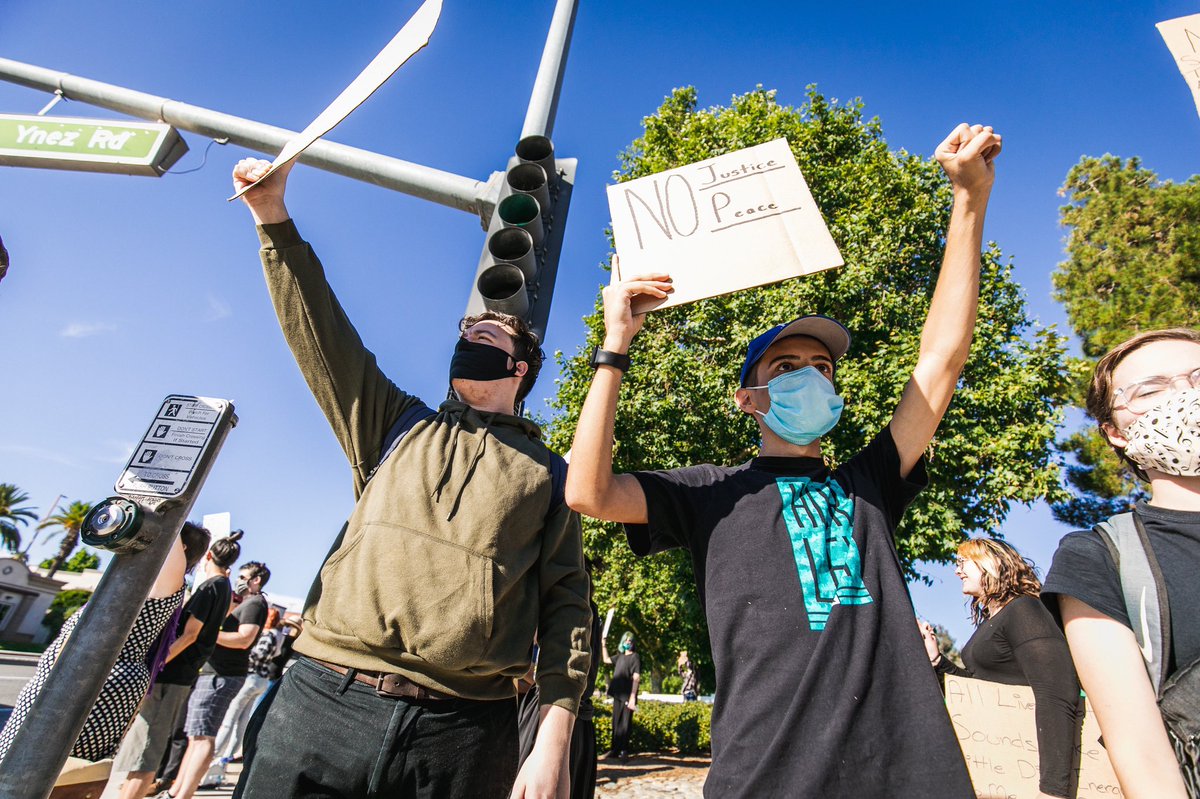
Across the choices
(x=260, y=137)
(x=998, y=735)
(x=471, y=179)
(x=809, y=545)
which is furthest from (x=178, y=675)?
(x=998, y=735)

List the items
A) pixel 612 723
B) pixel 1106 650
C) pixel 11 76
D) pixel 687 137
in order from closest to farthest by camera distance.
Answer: pixel 1106 650
pixel 11 76
pixel 612 723
pixel 687 137

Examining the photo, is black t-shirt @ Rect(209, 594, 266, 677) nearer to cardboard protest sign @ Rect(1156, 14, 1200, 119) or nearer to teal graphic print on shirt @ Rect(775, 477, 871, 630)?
teal graphic print on shirt @ Rect(775, 477, 871, 630)

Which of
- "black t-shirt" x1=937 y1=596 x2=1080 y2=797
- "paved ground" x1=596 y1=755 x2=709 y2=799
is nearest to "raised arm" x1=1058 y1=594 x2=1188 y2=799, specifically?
"black t-shirt" x1=937 y1=596 x2=1080 y2=797

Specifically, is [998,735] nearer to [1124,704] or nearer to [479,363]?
[1124,704]

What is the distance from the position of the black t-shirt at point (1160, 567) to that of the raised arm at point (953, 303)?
47 cm

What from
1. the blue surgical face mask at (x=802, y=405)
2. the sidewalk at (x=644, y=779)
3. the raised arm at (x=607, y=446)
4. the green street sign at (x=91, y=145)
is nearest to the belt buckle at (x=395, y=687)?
the raised arm at (x=607, y=446)

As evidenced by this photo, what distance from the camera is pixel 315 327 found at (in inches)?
73.2

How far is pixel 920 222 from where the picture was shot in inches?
497

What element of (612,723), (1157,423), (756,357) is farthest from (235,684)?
(612,723)

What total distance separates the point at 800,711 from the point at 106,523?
6.23 feet

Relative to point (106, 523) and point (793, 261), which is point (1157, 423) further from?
point (106, 523)

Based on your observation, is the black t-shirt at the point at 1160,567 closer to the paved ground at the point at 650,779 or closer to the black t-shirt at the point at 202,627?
the black t-shirt at the point at 202,627

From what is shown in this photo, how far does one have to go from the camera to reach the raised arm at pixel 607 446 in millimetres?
1757

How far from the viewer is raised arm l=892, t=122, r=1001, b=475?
6.34ft
